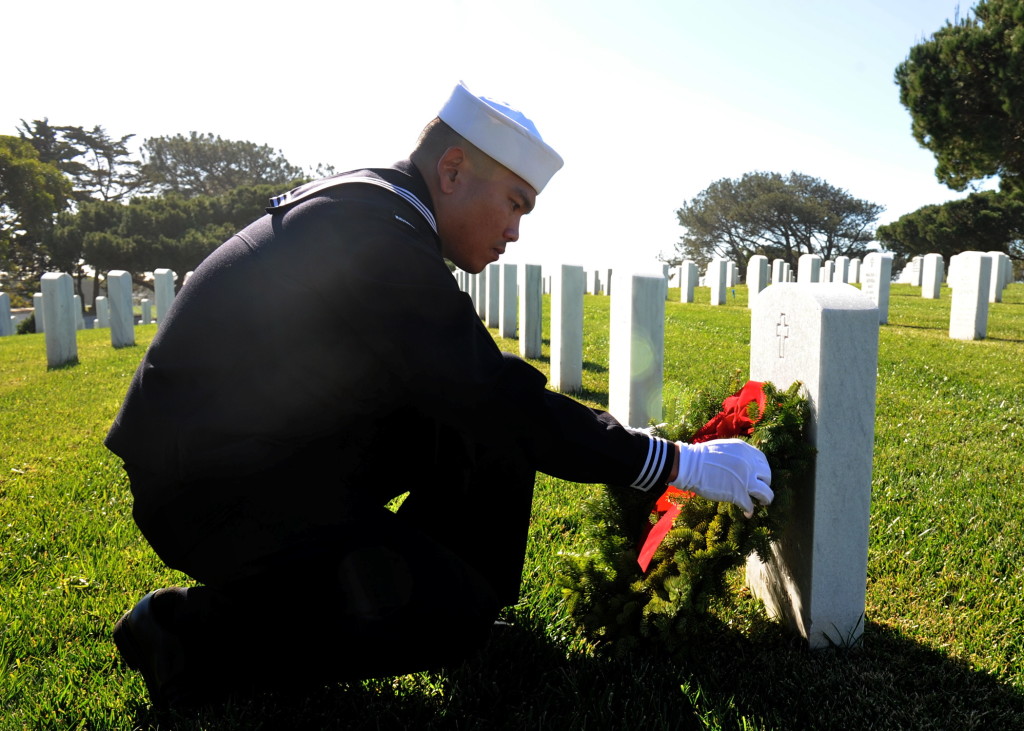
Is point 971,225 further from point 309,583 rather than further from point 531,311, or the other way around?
point 309,583

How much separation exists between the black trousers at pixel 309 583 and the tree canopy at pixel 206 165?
52003 millimetres

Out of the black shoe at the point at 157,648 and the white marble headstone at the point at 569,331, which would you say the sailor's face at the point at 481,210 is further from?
the white marble headstone at the point at 569,331

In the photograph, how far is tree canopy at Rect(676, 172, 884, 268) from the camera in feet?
172

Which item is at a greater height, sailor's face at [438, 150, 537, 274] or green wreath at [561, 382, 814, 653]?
sailor's face at [438, 150, 537, 274]

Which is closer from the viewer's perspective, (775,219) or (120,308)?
(120,308)

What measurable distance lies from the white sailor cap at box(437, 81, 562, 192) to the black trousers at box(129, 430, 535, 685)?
0.88 meters

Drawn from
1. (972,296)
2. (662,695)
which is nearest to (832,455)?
(662,695)

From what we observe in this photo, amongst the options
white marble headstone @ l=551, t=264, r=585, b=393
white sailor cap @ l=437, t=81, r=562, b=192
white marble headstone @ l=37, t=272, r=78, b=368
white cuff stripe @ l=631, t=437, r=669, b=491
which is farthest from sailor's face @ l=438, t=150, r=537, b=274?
white marble headstone @ l=37, t=272, r=78, b=368

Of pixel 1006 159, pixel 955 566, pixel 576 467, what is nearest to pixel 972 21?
pixel 1006 159

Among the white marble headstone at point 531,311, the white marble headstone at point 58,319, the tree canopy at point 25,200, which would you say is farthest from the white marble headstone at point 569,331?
the tree canopy at point 25,200

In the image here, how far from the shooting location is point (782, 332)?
2684 mm

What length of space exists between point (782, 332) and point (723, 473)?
2.59 feet

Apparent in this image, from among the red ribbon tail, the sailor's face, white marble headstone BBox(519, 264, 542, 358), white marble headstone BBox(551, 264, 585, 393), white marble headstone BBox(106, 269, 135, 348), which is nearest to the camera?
the sailor's face

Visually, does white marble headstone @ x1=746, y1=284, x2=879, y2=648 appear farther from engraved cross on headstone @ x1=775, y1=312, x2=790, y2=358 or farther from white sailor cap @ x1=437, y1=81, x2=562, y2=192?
white sailor cap @ x1=437, y1=81, x2=562, y2=192
